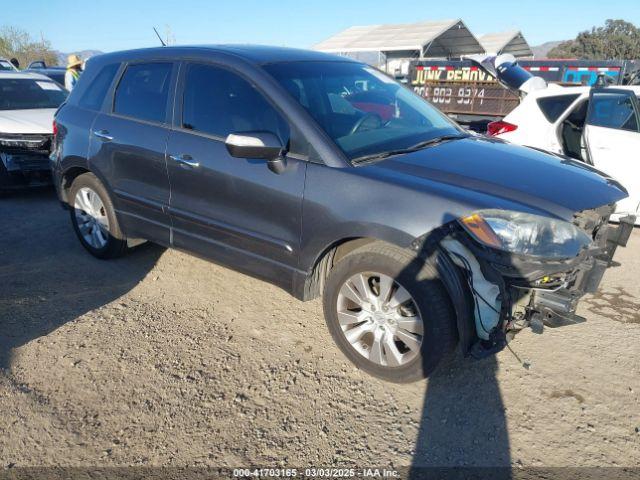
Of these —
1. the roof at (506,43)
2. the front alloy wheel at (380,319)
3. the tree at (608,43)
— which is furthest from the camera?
the tree at (608,43)

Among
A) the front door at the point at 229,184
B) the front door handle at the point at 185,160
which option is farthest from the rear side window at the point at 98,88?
the front door handle at the point at 185,160

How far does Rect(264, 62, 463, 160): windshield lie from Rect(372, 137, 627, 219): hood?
0.76 feet

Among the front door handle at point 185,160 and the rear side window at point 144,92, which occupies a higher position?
the rear side window at point 144,92

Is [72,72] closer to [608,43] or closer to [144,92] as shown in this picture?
[144,92]

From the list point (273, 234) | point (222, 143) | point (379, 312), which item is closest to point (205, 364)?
point (273, 234)

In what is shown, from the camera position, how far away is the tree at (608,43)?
46.9 metres

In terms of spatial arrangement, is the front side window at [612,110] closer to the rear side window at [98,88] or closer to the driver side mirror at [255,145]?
the driver side mirror at [255,145]

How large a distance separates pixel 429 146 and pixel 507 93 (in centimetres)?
794

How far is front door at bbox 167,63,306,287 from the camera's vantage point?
3.05 metres

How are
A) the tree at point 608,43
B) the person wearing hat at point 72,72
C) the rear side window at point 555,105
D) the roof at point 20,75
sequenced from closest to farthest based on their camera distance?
the rear side window at point 555,105 < the roof at point 20,75 < the person wearing hat at point 72,72 < the tree at point 608,43

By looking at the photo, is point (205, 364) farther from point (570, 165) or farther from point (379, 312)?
point (570, 165)

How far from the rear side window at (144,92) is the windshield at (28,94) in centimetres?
422

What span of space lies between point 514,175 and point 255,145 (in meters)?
1.48

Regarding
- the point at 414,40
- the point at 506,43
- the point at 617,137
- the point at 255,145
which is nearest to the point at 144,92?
the point at 255,145
